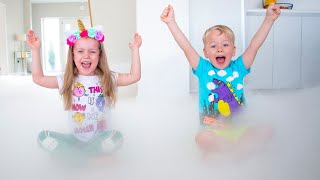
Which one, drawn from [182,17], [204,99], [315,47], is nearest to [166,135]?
[204,99]

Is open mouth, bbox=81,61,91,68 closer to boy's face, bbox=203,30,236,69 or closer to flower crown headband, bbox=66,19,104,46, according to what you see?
flower crown headband, bbox=66,19,104,46

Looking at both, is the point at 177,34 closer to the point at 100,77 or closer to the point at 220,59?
the point at 220,59

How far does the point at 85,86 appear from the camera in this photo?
2.93ft

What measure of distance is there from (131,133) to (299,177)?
1.34ft

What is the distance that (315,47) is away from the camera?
7.04 feet

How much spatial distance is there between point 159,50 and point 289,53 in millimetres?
1050

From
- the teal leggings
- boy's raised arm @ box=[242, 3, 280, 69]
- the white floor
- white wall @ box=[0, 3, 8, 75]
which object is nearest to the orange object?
the white floor

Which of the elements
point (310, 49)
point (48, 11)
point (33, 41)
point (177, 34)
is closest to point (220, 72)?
point (177, 34)

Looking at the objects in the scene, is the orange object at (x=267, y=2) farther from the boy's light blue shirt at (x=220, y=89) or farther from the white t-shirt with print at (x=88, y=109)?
the white t-shirt with print at (x=88, y=109)

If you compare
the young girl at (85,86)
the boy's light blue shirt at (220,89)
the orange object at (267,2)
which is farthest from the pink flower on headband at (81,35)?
the orange object at (267,2)

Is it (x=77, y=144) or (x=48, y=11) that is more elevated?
(x=48, y=11)

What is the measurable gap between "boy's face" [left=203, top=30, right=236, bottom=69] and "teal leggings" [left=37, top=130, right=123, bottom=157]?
13.9 inches

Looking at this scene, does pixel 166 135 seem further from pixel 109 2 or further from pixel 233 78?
pixel 109 2

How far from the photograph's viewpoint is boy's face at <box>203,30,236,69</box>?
101 cm
